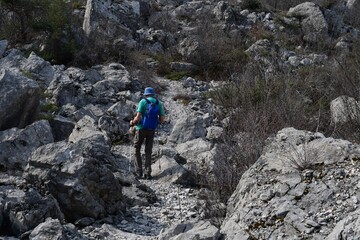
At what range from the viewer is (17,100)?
9727mm

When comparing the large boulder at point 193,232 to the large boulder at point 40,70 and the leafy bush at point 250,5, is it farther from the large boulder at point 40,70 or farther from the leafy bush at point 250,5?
the leafy bush at point 250,5

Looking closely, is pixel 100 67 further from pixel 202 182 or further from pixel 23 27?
pixel 202 182

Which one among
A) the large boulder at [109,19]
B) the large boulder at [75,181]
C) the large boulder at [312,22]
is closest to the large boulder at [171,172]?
the large boulder at [75,181]

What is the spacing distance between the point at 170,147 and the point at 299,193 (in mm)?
5874

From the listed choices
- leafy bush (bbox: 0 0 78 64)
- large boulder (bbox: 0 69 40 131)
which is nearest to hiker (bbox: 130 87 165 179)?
large boulder (bbox: 0 69 40 131)

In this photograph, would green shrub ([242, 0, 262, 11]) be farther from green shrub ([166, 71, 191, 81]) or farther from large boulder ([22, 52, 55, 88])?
large boulder ([22, 52, 55, 88])

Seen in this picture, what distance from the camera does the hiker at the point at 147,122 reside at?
932 cm

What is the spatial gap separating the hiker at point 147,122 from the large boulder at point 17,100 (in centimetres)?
212

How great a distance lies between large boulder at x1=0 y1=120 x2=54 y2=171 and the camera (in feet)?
28.3

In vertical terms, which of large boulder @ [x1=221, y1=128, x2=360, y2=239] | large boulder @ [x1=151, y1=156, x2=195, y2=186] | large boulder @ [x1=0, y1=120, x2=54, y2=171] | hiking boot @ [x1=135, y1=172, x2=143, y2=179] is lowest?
hiking boot @ [x1=135, y1=172, x2=143, y2=179]

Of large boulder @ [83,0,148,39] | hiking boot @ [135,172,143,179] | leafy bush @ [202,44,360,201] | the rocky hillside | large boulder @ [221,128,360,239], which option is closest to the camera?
large boulder @ [221,128,360,239]

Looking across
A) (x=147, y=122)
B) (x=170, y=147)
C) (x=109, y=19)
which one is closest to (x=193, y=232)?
(x=147, y=122)

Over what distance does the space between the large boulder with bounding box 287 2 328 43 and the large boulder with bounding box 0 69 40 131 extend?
54.4 feet

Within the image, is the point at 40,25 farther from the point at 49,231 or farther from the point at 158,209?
the point at 49,231
